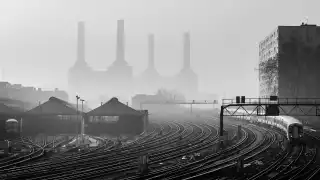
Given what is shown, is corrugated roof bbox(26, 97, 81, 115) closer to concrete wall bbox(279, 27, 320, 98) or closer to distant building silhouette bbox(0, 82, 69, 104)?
concrete wall bbox(279, 27, 320, 98)

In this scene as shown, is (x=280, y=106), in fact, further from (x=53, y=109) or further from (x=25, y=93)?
(x=25, y=93)

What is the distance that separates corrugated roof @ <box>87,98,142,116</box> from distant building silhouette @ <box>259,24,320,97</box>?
41.7 m

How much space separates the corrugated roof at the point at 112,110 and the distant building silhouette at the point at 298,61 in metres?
41.7

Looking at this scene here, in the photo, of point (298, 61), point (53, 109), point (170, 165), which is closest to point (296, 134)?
point (170, 165)

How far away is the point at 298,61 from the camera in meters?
86.9

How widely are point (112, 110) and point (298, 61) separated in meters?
48.1

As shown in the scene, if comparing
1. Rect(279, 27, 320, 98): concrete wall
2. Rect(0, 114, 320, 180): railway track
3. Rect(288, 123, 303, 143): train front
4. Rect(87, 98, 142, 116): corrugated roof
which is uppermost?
Rect(279, 27, 320, 98): concrete wall

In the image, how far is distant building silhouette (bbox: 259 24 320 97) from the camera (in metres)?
85.4

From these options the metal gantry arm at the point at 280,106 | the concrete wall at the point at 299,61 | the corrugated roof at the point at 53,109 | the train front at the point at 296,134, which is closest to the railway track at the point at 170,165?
the train front at the point at 296,134

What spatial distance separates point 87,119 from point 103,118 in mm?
2470

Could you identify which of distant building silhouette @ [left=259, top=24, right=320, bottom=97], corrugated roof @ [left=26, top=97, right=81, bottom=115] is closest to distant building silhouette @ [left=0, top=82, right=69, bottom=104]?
corrugated roof @ [left=26, top=97, right=81, bottom=115]

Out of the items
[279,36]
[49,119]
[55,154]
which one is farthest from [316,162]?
[279,36]

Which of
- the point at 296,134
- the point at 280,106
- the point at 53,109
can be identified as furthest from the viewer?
the point at 280,106

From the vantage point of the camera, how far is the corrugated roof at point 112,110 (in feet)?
192
